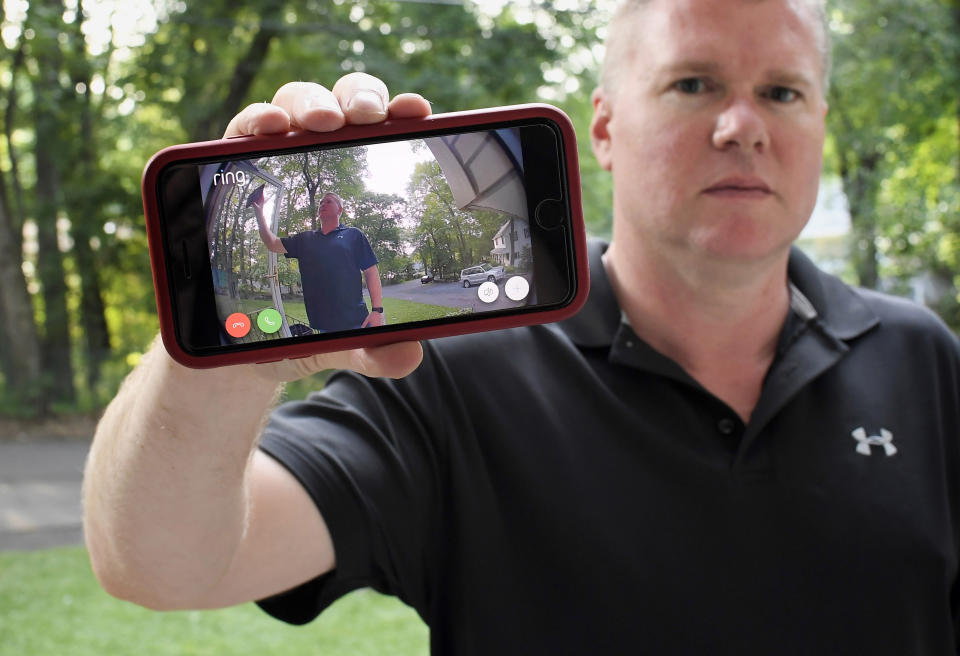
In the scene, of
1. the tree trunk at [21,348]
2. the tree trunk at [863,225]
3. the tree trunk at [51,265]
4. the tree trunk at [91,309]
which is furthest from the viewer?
the tree trunk at [863,225]

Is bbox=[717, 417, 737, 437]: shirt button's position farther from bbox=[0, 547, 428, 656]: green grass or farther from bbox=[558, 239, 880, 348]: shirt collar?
bbox=[0, 547, 428, 656]: green grass

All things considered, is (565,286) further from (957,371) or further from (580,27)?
(580,27)

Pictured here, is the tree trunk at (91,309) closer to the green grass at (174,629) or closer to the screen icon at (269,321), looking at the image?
the green grass at (174,629)

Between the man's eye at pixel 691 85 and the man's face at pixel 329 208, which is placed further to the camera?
the man's eye at pixel 691 85

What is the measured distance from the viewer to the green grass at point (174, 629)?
434cm

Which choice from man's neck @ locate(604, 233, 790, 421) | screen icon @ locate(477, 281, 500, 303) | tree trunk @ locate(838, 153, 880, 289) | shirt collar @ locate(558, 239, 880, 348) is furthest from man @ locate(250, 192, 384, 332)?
tree trunk @ locate(838, 153, 880, 289)

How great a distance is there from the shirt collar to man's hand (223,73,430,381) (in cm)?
64

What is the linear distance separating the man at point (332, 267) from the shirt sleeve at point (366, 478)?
0.45 m

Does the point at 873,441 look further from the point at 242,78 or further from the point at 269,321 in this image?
the point at 242,78

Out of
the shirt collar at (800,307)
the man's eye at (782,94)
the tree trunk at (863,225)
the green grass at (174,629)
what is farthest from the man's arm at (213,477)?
the tree trunk at (863,225)

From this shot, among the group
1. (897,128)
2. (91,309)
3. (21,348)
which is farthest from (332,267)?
(897,128)

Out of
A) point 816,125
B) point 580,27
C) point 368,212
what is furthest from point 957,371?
point 580,27

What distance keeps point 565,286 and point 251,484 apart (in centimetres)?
58

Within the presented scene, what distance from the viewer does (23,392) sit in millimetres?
9242
